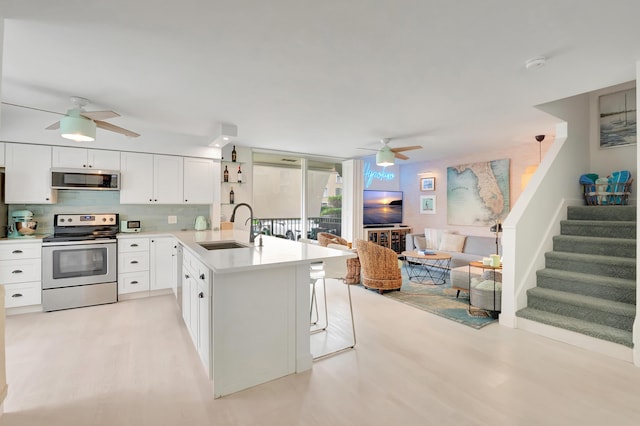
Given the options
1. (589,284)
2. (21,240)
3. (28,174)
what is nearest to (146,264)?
(21,240)

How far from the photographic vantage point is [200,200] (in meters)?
4.98

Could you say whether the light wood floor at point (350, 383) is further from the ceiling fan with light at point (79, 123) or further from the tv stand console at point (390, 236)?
the tv stand console at point (390, 236)

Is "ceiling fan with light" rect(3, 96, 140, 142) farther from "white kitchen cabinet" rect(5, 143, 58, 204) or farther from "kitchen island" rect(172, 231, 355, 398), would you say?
"kitchen island" rect(172, 231, 355, 398)

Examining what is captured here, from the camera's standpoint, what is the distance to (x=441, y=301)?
4117mm

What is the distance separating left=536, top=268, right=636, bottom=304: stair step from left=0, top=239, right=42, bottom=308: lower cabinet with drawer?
19.9ft

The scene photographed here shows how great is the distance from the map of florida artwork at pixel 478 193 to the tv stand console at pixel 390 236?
3.72 ft

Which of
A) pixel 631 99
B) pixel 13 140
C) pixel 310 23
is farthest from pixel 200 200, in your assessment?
pixel 631 99

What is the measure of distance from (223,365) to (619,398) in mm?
2732

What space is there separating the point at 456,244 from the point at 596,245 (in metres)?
2.63

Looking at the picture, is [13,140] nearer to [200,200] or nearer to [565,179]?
[200,200]

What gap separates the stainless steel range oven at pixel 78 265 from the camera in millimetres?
3793

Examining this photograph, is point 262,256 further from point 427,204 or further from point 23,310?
point 427,204

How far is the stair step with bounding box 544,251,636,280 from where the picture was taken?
10.1 ft

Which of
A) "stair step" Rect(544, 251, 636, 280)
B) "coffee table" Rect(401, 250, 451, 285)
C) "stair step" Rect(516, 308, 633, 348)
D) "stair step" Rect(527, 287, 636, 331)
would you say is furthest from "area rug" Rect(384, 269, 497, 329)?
"stair step" Rect(544, 251, 636, 280)
